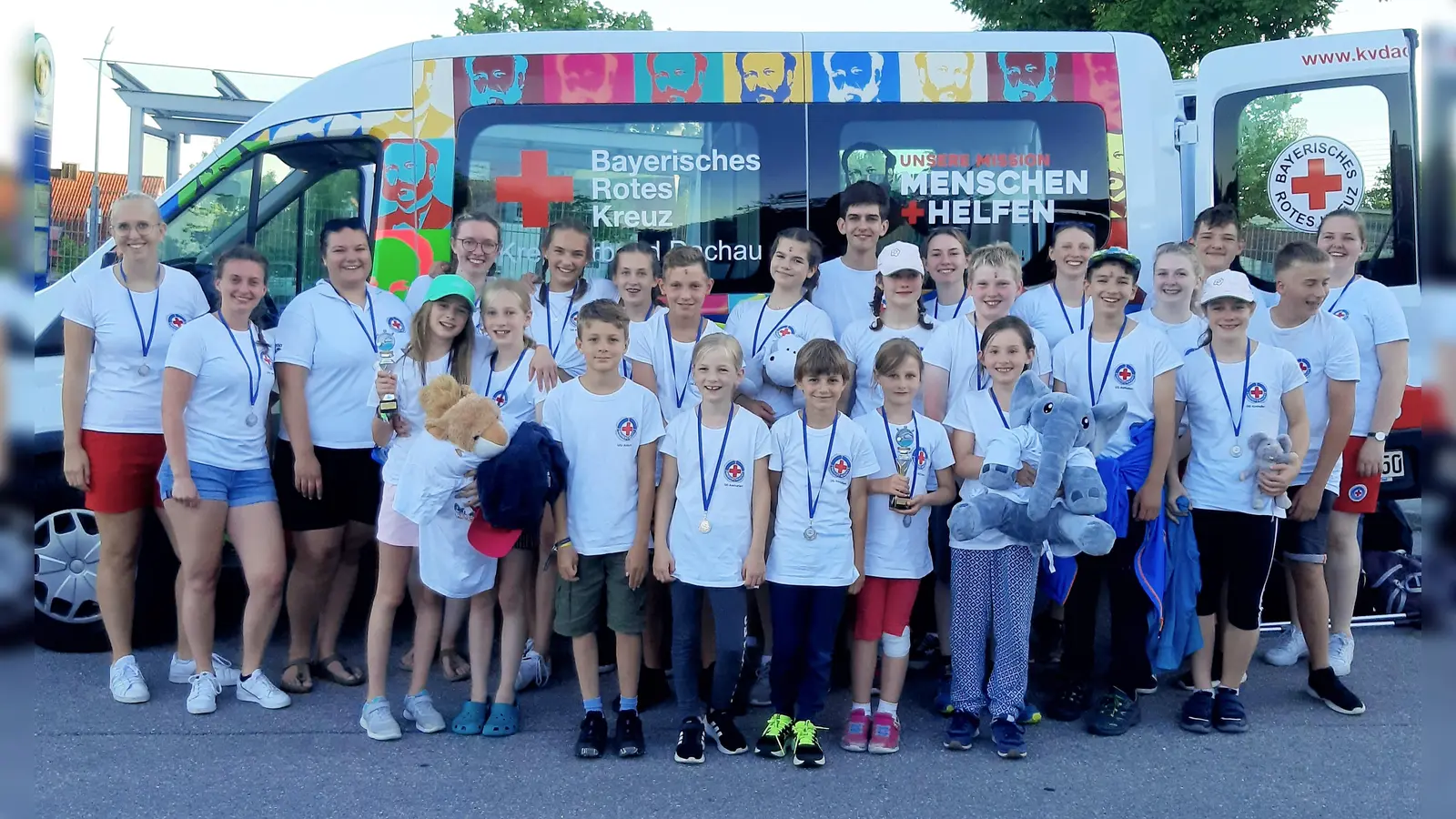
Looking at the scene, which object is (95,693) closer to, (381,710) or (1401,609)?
(381,710)

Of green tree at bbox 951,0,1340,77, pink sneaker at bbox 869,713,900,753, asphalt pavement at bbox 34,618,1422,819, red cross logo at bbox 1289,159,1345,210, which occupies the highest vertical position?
green tree at bbox 951,0,1340,77

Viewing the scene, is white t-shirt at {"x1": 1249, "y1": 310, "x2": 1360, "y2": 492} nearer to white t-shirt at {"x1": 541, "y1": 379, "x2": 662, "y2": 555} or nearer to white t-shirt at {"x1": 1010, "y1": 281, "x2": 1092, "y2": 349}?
white t-shirt at {"x1": 1010, "y1": 281, "x2": 1092, "y2": 349}

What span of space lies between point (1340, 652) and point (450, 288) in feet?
12.8

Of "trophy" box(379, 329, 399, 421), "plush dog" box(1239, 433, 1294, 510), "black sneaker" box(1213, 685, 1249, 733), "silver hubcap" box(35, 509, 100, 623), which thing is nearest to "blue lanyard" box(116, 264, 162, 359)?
"trophy" box(379, 329, 399, 421)

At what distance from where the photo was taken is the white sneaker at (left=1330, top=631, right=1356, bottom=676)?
4.62 m

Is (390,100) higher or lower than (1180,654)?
higher

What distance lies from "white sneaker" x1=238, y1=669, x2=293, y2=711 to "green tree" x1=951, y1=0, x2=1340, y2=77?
9.82 m

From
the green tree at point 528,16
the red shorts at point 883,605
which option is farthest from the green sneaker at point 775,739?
the green tree at point 528,16

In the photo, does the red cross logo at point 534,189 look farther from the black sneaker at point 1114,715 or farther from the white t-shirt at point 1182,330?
the black sneaker at point 1114,715

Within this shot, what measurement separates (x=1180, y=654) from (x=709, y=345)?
210cm

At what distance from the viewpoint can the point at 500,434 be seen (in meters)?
3.79

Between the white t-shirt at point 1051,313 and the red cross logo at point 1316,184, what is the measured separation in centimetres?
172

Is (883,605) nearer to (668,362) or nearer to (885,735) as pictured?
(885,735)

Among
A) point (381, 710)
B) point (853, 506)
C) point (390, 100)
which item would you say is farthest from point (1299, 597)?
point (390, 100)
